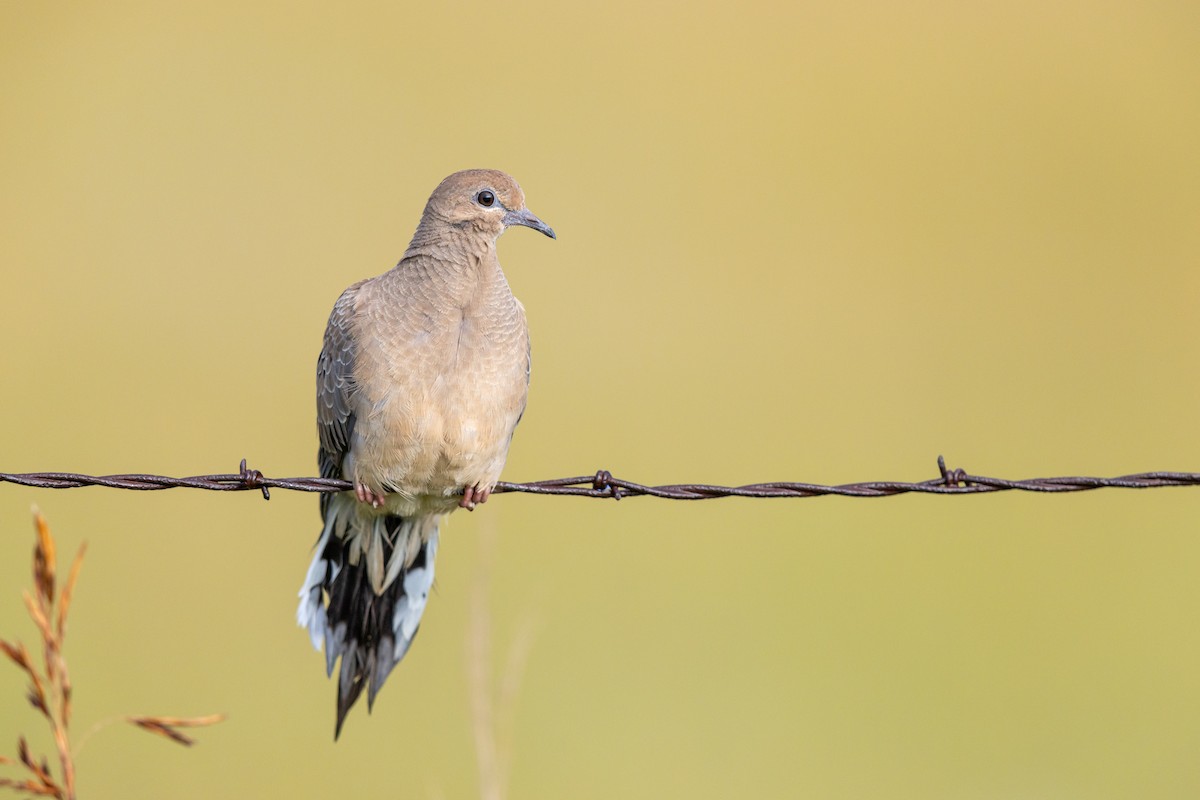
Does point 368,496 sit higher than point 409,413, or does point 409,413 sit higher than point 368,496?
point 409,413

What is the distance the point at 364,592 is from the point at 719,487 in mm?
2102

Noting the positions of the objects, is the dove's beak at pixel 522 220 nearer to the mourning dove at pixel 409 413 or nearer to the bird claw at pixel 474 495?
the mourning dove at pixel 409 413

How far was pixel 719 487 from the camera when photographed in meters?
4.02

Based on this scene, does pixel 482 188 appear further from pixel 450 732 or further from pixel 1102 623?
pixel 1102 623

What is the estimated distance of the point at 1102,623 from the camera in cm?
901

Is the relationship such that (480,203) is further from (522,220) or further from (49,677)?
(49,677)

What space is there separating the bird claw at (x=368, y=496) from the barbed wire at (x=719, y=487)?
28.2 inches

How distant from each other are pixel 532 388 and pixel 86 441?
145 inches

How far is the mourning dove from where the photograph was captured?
4.98 metres

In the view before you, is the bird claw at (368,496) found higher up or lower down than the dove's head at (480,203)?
lower down

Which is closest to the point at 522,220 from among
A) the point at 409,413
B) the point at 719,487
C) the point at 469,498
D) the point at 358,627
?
the point at 409,413

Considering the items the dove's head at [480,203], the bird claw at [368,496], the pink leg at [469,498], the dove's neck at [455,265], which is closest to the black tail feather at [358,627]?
the bird claw at [368,496]

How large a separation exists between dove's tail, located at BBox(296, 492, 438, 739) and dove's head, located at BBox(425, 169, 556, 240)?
3.94ft

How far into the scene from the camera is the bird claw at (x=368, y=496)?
16.5 feet
